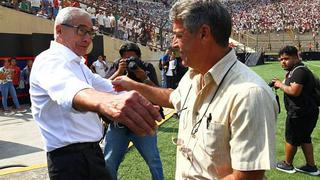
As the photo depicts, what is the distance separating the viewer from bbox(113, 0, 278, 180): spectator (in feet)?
7.09

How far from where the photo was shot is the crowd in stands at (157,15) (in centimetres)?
2039

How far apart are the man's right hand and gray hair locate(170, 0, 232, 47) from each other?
894 millimetres

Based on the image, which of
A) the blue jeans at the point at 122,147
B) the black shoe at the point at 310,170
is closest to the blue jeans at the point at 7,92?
the blue jeans at the point at 122,147

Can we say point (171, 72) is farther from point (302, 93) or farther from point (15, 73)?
point (302, 93)

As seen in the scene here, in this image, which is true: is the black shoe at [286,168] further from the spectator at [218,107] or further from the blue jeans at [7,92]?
the blue jeans at [7,92]

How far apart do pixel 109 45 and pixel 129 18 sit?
2.58 meters

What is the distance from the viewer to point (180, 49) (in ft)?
8.11

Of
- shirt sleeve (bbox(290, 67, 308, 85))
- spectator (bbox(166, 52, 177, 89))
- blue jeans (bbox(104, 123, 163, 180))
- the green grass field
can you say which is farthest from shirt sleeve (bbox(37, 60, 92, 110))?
spectator (bbox(166, 52, 177, 89))

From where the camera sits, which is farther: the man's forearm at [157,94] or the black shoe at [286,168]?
the black shoe at [286,168]

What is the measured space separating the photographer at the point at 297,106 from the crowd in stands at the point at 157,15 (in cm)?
1354

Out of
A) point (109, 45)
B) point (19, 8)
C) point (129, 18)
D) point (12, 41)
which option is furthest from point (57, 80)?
point (129, 18)

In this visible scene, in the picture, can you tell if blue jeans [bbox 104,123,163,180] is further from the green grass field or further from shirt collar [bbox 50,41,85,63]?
shirt collar [bbox 50,41,85,63]

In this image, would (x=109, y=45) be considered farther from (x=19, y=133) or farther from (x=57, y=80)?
(x=57, y=80)

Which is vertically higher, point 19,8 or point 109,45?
point 19,8
